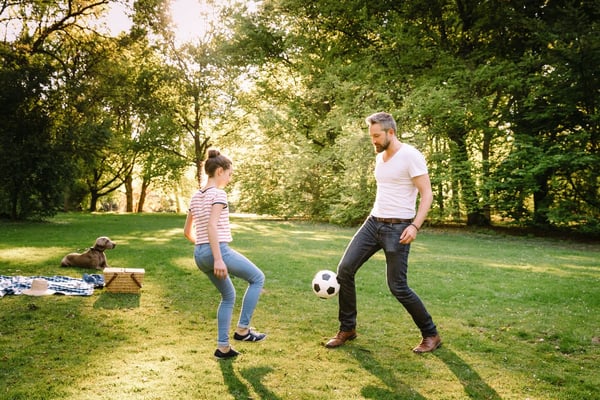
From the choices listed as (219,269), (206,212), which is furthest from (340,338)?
(206,212)

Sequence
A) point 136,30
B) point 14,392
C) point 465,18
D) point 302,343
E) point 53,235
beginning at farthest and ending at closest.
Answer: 1. point 136,30
2. point 465,18
3. point 53,235
4. point 302,343
5. point 14,392

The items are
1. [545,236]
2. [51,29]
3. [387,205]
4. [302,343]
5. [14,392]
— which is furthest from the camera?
[51,29]

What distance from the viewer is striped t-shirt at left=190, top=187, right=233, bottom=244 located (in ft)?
15.1

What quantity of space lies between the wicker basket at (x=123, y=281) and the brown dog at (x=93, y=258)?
2.20 m

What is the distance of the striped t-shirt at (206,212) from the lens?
4.60m

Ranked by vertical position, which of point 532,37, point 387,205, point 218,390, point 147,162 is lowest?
point 218,390

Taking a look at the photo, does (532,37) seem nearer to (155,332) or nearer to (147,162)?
(155,332)

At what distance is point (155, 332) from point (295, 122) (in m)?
22.8

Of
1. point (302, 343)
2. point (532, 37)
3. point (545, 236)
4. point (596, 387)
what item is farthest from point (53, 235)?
point (532, 37)

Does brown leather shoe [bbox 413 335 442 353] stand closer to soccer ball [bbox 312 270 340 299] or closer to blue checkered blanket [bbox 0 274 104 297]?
soccer ball [bbox 312 270 340 299]

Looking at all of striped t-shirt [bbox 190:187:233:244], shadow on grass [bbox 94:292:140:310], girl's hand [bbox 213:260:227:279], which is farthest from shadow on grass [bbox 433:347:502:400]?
shadow on grass [bbox 94:292:140:310]

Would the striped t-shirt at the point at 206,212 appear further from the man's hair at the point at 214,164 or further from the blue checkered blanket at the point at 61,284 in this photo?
the blue checkered blanket at the point at 61,284

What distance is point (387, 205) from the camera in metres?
5.00

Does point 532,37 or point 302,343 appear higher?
point 532,37
